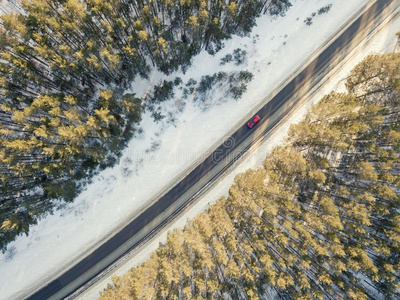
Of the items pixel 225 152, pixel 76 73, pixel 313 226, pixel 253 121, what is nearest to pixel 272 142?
pixel 253 121

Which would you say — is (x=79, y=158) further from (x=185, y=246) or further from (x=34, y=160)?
(x=185, y=246)

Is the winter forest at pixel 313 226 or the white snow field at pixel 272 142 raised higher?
the white snow field at pixel 272 142

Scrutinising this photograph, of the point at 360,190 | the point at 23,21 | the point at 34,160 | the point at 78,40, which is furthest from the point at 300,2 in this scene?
the point at 34,160

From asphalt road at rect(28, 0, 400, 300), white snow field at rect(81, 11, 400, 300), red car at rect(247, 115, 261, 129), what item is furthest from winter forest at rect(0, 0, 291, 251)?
white snow field at rect(81, 11, 400, 300)

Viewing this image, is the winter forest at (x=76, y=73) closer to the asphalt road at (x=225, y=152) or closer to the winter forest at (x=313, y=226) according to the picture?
the asphalt road at (x=225, y=152)

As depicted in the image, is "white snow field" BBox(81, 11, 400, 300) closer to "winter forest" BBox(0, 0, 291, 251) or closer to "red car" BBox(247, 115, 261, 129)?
"red car" BBox(247, 115, 261, 129)

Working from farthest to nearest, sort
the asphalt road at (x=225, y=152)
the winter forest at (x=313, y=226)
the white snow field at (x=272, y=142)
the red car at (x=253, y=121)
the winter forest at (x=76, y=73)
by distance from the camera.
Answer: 1. the red car at (x=253, y=121)
2. the white snow field at (x=272, y=142)
3. the asphalt road at (x=225, y=152)
4. the winter forest at (x=76, y=73)
5. the winter forest at (x=313, y=226)

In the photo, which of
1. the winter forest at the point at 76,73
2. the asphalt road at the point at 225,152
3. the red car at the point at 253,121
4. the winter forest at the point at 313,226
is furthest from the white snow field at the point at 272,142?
the winter forest at the point at 76,73
